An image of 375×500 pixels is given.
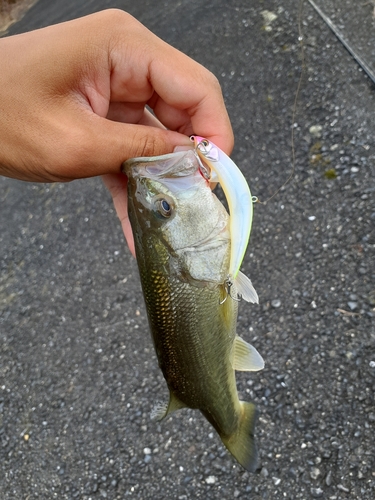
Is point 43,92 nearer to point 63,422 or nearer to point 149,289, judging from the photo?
point 149,289

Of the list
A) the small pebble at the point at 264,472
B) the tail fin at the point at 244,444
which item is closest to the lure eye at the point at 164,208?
the tail fin at the point at 244,444

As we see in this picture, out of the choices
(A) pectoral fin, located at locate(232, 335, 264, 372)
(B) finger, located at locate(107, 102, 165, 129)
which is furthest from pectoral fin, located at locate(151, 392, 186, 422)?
(B) finger, located at locate(107, 102, 165, 129)

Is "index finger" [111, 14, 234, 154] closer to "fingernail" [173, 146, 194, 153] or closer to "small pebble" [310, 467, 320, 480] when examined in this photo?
"fingernail" [173, 146, 194, 153]

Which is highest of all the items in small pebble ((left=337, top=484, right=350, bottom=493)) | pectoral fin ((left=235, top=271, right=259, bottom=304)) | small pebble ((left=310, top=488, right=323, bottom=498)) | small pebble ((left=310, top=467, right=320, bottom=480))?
pectoral fin ((left=235, top=271, right=259, bottom=304))

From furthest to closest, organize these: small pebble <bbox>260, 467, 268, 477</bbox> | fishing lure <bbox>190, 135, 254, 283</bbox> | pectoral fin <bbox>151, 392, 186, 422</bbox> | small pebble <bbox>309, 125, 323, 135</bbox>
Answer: small pebble <bbox>309, 125, 323, 135</bbox>, small pebble <bbox>260, 467, 268, 477</bbox>, pectoral fin <bbox>151, 392, 186, 422</bbox>, fishing lure <bbox>190, 135, 254, 283</bbox>

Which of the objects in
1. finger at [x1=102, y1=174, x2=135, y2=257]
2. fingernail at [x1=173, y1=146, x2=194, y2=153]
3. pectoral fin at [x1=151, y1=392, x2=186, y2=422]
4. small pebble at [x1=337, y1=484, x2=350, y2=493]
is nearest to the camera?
fingernail at [x1=173, y1=146, x2=194, y2=153]

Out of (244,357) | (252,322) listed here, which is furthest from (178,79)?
(252,322)

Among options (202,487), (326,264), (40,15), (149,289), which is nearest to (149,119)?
(149,289)

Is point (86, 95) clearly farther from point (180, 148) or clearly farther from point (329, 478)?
point (329, 478)
